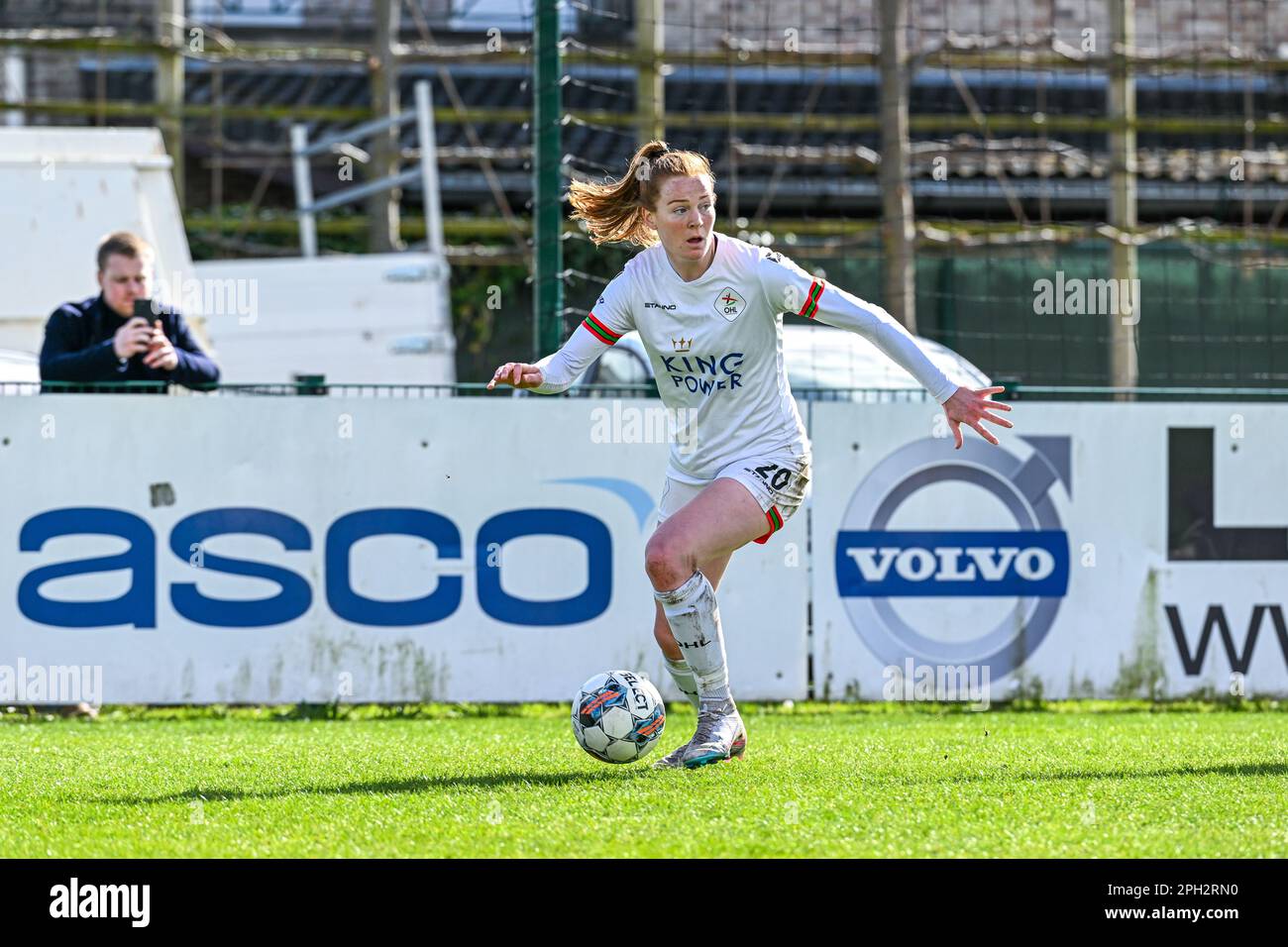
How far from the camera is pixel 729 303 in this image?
638 cm

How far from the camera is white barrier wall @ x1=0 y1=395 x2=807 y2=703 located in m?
8.86

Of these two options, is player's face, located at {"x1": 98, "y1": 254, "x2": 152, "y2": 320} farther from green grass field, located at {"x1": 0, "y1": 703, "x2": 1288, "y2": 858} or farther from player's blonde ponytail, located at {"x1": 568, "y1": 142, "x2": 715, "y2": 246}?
player's blonde ponytail, located at {"x1": 568, "y1": 142, "x2": 715, "y2": 246}

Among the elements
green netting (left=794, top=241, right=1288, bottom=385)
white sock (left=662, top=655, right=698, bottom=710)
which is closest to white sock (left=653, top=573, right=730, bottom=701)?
white sock (left=662, top=655, right=698, bottom=710)

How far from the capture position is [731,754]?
6.47 metres

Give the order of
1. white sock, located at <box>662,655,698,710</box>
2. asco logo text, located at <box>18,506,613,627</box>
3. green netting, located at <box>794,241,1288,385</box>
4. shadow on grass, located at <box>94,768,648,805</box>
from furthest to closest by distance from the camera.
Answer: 1. green netting, located at <box>794,241,1288,385</box>
2. asco logo text, located at <box>18,506,613,627</box>
3. white sock, located at <box>662,655,698,710</box>
4. shadow on grass, located at <box>94,768,648,805</box>

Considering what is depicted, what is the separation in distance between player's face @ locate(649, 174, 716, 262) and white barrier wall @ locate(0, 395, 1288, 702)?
9.82 feet

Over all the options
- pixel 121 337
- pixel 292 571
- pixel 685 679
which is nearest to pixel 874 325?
pixel 685 679

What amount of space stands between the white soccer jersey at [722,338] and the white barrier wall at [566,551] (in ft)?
8.51

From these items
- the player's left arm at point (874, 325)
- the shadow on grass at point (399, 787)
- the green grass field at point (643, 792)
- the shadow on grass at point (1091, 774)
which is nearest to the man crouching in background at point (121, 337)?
the green grass field at point (643, 792)

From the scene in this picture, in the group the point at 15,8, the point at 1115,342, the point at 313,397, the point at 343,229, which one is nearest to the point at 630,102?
the point at 343,229

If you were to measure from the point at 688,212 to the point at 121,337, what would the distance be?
380 cm

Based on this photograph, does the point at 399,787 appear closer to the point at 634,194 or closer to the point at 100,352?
the point at 634,194

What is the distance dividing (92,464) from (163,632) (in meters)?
0.92

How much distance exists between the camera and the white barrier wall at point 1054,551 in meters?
9.27
